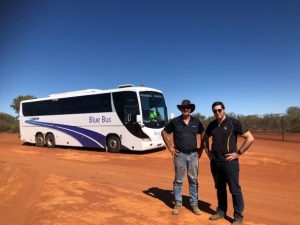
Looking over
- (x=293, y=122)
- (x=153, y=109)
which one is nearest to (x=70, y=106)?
(x=153, y=109)

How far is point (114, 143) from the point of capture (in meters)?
18.9

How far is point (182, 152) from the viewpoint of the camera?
6.66 meters

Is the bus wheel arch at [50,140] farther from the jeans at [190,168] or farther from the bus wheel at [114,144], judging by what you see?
the jeans at [190,168]

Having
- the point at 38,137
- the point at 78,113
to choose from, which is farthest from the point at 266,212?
the point at 38,137

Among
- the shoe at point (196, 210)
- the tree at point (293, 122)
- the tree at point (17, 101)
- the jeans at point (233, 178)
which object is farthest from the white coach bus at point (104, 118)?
the tree at point (17, 101)

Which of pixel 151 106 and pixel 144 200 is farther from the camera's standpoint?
pixel 151 106

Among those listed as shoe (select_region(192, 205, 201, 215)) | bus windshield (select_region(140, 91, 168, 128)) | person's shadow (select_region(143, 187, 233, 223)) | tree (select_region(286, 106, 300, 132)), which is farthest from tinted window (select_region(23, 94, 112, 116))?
tree (select_region(286, 106, 300, 132))

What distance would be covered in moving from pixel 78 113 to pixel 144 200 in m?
13.8

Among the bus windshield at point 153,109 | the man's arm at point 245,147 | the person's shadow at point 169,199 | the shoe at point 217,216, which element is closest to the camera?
the man's arm at point 245,147

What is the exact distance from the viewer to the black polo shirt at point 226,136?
5891mm

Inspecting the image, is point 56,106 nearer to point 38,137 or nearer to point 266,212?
point 38,137

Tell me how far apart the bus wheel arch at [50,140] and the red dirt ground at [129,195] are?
32.5ft

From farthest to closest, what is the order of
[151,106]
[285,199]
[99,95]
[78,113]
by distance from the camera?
[78,113]
[99,95]
[151,106]
[285,199]

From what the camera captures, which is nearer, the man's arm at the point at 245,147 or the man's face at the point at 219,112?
the man's arm at the point at 245,147
